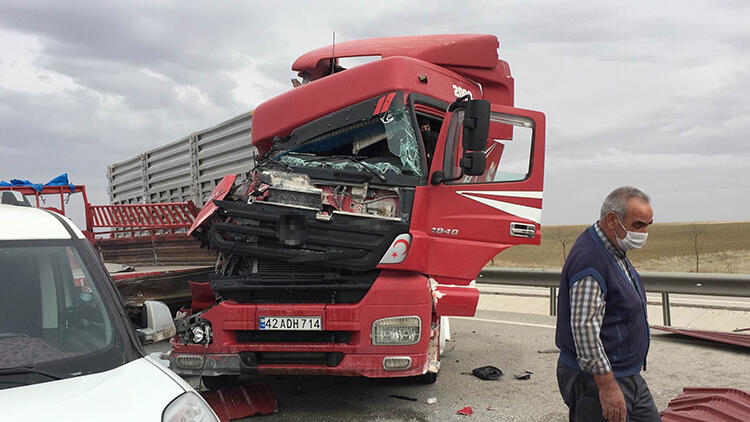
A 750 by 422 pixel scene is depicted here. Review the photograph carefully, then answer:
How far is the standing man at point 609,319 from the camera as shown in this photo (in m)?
2.81

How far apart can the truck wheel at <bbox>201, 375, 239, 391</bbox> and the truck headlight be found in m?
1.70

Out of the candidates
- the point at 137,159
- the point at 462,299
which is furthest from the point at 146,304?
the point at 137,159

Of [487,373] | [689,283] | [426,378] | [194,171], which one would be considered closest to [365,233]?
[426,378]

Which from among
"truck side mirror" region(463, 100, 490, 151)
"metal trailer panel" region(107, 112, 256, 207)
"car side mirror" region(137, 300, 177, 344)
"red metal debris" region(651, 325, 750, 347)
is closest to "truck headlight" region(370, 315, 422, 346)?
"truck side mirror" region(463, 100, 490, 151)

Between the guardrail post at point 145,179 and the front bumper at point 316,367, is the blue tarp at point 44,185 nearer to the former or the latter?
the guardrail post at point 145,179

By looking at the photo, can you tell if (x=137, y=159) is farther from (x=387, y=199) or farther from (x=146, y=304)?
(x=146, y=304)

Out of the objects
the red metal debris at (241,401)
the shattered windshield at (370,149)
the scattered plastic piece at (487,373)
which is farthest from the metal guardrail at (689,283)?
the red metal debris at (241,401)

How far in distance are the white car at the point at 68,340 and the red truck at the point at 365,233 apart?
1578 mm

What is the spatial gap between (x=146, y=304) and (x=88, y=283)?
0.30 meters

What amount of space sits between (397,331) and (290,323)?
80cm

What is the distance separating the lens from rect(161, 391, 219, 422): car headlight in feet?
7.49

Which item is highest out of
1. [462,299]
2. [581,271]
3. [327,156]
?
[327,156]

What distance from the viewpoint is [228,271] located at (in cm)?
479

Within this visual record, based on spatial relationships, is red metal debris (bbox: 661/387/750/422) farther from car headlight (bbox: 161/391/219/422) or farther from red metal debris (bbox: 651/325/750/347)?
car headlight (bbox: 161/391/219/422)
